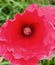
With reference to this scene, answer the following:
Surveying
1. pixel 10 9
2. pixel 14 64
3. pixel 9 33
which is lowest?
pixel 10 9

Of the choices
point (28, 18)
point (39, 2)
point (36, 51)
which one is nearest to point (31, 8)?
point (28, 18)

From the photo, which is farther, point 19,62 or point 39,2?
point 39,2

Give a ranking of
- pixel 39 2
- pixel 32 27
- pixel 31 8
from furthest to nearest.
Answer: pixel 39 2 → pixel 32 27 → pixel 31 8

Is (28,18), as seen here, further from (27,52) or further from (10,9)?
(10,9)

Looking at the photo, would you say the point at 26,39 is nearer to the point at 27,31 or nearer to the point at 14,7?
Result: the point at 27,31

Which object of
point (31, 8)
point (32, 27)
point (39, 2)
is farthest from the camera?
point (39, 2)

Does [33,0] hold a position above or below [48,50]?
below

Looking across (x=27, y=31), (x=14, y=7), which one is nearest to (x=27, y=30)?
(x=27, y=31)

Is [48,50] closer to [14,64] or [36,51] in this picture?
[36,51]

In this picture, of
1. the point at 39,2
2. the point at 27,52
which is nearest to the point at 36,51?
the point at 27,52
